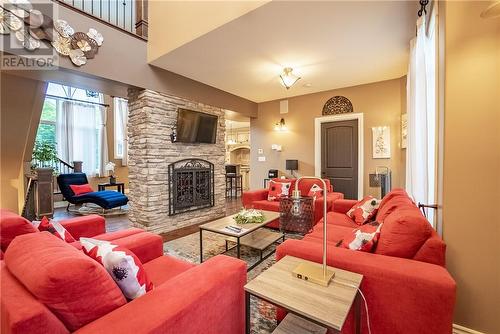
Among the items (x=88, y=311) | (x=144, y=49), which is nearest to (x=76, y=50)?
(x=144, y=49)

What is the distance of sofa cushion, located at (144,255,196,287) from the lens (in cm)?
158

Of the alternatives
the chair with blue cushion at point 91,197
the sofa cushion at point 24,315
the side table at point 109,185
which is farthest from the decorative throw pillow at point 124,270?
the side table at point 109,185

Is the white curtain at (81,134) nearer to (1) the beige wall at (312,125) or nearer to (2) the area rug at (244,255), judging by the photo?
(1) the beige wall at (312,125)

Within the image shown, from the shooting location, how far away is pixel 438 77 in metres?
1.71

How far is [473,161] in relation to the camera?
1.48 meters

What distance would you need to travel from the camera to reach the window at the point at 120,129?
7.91 m

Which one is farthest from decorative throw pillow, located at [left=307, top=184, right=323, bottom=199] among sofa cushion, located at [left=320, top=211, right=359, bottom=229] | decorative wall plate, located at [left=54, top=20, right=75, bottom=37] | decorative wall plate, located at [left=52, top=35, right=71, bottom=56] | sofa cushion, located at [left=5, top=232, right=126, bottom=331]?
decorative wall plate, located at [left=54, top=20, right=75, bottom=37]

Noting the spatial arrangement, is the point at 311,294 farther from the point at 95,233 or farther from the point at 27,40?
the point at 27,40

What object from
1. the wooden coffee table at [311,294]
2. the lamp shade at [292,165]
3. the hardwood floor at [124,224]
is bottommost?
the hardwood floor at [124,224]

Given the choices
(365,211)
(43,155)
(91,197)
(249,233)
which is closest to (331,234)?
(365,211)

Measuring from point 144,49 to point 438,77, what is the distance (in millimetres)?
3825

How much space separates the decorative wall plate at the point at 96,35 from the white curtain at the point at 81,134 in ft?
16.8

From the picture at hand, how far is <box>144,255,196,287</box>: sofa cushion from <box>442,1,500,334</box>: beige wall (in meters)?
1.91

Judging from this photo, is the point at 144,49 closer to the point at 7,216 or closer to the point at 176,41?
the point at 176,41
